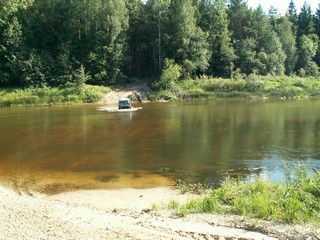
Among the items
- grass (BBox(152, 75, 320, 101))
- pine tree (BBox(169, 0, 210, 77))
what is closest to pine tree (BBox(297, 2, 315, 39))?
grass (BBox(152, 75, 320, 101))

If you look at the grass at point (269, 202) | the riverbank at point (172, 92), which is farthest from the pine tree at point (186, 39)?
the grass at point (269, 202)

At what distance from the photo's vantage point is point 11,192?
14.0 meters

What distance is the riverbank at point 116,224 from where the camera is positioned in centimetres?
841

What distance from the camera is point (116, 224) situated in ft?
30.2

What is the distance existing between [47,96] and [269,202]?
2185 inches

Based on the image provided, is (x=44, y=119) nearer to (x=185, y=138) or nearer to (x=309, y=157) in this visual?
(x=185, y=138)

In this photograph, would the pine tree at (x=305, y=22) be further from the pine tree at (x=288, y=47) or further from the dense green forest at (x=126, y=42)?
the dense green forest at (x=126, y=42)

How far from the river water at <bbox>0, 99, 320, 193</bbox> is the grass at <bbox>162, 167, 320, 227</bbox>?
114 inches

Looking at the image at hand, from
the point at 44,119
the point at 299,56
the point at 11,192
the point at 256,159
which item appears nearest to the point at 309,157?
the point at 256,159

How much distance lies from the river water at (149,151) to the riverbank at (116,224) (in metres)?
3.68

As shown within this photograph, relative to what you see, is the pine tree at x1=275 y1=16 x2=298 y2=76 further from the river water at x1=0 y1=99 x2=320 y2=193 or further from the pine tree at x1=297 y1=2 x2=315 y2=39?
the river water at x1=0 y1=99 x2=320 y2=193

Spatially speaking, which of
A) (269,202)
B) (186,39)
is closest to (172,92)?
(186,39)

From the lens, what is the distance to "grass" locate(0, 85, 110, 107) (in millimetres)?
58562

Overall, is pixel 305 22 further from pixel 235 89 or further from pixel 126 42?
pixel 126 42
